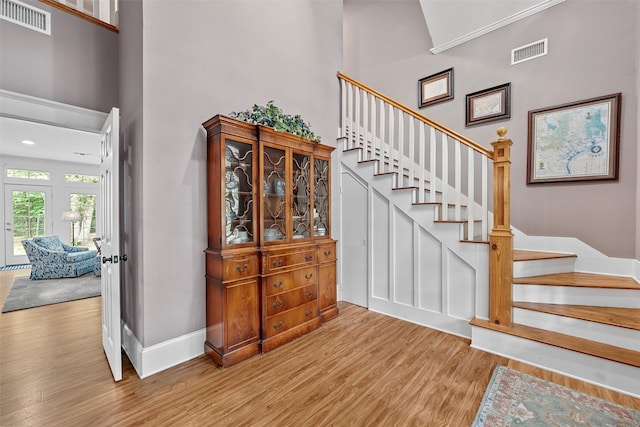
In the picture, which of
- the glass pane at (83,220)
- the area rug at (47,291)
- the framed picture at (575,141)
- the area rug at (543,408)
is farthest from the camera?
the glass pane at (83,220)

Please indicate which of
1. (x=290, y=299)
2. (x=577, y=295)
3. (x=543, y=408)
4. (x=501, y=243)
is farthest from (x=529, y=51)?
(x=290, y=299)

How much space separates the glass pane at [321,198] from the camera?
3.04m

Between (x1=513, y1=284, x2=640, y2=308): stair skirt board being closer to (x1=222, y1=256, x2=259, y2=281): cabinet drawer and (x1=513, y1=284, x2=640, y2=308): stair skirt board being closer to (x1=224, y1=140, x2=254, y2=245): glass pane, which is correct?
(x1=222, y1=256, x2=259, y2=281): cabinet drawer

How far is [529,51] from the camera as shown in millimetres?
3354

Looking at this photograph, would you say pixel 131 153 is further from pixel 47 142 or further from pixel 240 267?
pixel 47 142

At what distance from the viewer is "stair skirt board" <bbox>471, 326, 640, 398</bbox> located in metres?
1.89

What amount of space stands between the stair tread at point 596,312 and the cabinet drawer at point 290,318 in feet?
6.33

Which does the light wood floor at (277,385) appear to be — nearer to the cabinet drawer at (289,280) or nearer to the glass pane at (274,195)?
the cabinet drawer at (289,280)

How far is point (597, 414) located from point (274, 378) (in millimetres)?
2113

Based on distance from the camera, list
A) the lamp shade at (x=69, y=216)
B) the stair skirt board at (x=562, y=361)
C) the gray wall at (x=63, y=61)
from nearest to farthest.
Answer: the stair skirt board at (x=562, y=361) < the gray wall at (x=63, y=61) < the lamp shade at (x=69, y=216)

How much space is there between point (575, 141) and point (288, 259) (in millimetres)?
3449

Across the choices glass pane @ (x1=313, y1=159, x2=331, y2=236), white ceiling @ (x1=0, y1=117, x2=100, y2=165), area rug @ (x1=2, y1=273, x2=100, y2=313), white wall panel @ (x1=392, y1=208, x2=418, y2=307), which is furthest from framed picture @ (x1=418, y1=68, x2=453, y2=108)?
area rug @ (x1=2, y1=273, x2=100, y2=313)

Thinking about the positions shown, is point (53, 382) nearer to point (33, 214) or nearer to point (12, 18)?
point (12, 18)

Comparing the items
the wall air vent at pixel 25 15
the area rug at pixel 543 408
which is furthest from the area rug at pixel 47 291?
the area rug at pixel 543 408
